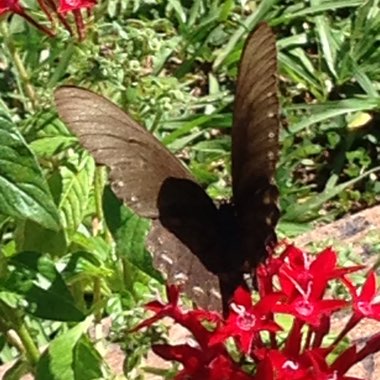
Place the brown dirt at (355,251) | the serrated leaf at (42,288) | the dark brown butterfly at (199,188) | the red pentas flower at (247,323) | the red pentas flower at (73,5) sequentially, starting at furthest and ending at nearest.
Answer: the brown dirt at (355,251) → the red pentas flower at (73,5) → the serrated leaf at (42,288) → the dark brown butterfly at (199,188) → the red pentas flower at (247,323)

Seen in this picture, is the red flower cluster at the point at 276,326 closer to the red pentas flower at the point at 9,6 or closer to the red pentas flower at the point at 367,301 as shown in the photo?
the red pentas flower at the point at 367,301

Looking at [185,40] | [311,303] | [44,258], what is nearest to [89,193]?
[44,258]

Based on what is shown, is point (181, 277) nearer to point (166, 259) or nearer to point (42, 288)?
point (166, 259)

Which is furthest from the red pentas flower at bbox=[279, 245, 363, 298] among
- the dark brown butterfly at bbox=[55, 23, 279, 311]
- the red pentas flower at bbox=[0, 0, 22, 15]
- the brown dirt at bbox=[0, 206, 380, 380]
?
the red pentas flower at bbox=[0, 0, 22, 15]

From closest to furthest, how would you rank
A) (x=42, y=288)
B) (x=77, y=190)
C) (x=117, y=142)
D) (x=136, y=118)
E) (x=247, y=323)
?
(x=247, y=323) < (x=117, y=142) < (x=42, y=288) < (x=136, y=118) < (x=77, y=190)

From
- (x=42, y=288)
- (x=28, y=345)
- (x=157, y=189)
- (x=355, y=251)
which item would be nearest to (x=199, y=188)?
(x=157, y=189)

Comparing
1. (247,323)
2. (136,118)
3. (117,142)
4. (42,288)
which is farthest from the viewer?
(136,118)

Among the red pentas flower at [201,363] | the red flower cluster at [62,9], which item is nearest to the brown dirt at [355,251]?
the red pentas flower at [201,363]
